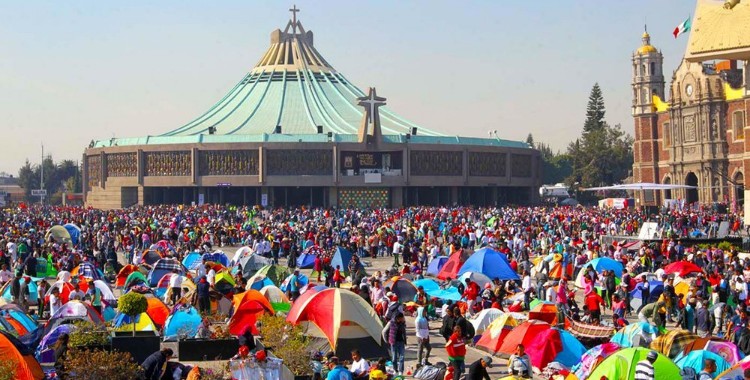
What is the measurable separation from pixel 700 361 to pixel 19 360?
743 centimetres

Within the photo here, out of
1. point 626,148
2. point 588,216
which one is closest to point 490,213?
point 588,216

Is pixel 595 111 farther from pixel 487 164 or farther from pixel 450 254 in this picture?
pixel 450 254

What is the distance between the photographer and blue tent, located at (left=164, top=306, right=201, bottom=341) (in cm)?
1602

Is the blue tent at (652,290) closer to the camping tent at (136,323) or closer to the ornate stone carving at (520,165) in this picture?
the camping tent at (136,323)

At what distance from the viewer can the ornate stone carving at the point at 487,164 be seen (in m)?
71.2

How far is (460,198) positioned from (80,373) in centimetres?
6141

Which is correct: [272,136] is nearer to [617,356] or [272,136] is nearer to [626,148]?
[626,148]

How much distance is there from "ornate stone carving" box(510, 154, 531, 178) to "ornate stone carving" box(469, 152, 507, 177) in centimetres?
101

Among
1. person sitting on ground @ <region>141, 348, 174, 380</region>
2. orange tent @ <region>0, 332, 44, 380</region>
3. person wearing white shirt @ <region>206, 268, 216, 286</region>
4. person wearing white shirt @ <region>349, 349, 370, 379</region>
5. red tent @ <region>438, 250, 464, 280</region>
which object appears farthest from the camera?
red tent @ <region>438, 250, 464, 280</region>

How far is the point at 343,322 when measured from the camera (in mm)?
15156

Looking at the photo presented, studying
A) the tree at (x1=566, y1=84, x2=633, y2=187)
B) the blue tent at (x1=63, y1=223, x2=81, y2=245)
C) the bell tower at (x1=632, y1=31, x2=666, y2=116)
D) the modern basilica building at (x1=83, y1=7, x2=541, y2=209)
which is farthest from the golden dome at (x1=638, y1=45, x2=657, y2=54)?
the blue tent at (x1=63, y1=223, x2=81, y2=245)

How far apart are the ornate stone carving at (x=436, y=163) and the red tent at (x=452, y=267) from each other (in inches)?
1728

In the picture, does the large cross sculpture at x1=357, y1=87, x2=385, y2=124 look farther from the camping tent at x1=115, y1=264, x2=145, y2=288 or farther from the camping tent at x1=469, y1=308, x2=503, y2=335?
the camping tent at x1=469, y1=308, x2=503, y2=335

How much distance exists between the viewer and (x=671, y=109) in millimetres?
62312
